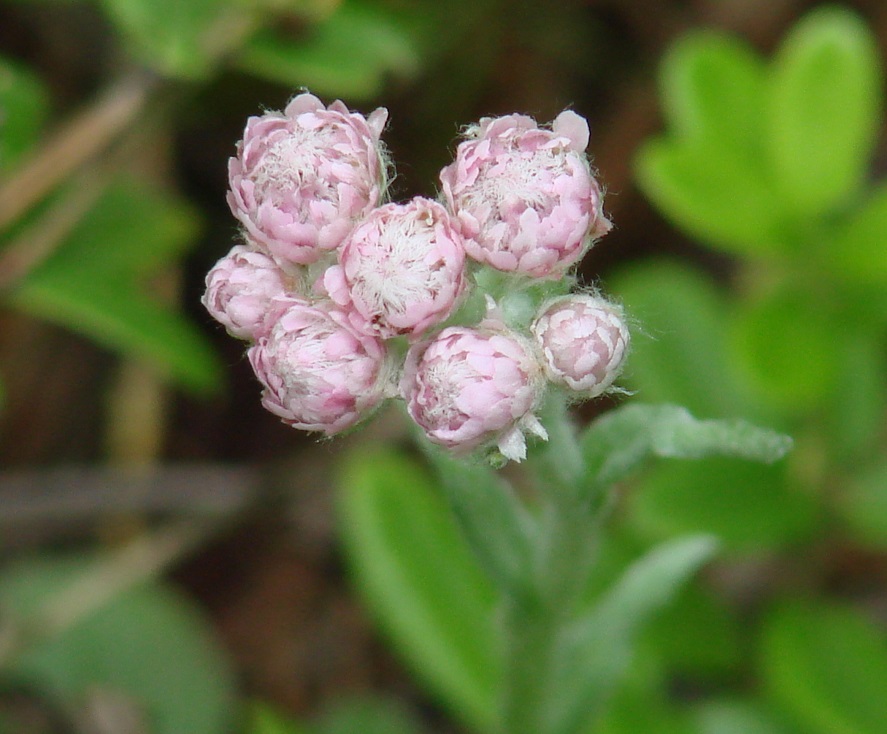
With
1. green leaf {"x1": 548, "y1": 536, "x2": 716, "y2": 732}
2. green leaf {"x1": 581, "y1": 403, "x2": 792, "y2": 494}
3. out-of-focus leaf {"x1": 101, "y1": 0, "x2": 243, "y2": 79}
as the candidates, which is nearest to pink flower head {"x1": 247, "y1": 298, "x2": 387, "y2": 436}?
green leaf {"x1": 581, "y1": 403, "x2": 792, "y2": 494}

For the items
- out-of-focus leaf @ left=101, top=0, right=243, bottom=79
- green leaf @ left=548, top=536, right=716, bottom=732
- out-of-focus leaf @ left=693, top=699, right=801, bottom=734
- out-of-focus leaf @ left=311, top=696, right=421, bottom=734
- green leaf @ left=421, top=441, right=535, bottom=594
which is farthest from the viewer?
out-of-focus leaf @ left=311, top=696, right=421, bottom=734

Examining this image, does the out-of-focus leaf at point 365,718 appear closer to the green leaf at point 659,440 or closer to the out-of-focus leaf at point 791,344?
the out-of-focus leaf at point 791,344

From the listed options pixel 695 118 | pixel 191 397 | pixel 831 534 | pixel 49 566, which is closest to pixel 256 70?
pixel 695 118

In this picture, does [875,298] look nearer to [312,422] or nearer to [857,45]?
[857,45]

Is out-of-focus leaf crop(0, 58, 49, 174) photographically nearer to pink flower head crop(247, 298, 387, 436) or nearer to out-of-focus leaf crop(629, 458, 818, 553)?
pink flower head crop(247, 298, 387, 436)

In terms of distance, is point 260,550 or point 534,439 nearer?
point 534,439

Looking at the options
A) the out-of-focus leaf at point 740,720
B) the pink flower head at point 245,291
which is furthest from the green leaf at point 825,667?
the pink flower head at point 245,291

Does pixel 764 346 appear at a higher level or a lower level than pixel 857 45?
lower
